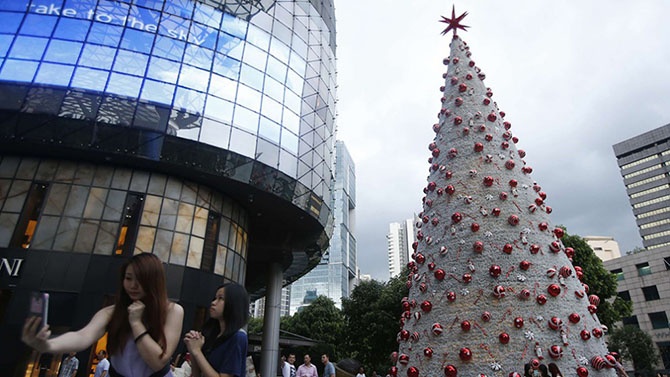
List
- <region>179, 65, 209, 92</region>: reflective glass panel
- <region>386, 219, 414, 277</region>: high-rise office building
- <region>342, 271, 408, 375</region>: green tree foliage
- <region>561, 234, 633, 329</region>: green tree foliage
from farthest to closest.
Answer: <region>386, 219, 414, 277</region>: high-rise office building
<region>342, 271, 408, 375</region>: green tree foliage
<region>561, 234, 633, 329</region>: green tree foliage
<region>179, 65, 209, 92</region>: reflective glass panel

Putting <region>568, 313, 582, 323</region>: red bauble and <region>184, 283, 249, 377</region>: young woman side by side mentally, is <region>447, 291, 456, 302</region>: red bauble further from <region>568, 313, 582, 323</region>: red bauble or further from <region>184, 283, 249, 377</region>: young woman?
<region>184, 283, 249, 377</region>: young woman

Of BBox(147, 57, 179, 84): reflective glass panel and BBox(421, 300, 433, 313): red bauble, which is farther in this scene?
BBox(147, 57, 179, 84): reflective glass panel

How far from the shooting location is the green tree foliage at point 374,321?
22250mm

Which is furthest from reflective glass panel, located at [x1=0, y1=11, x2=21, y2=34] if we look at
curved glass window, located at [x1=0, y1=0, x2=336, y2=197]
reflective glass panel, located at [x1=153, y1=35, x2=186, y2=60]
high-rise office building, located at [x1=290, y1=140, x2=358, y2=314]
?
Result: high-rise office building, located at [x1=290, y1=140, x2=358, y2=314]

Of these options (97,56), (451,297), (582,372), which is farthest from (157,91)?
(582,372)

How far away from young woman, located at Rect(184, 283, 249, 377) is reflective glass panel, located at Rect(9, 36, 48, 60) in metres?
16.2

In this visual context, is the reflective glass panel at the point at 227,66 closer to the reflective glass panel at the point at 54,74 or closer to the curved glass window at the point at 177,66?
the curved glass window at the point at 177,66

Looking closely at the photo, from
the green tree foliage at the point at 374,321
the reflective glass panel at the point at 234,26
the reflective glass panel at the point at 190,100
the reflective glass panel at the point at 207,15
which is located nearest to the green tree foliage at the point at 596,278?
the green tree foliage at the point at 374,321

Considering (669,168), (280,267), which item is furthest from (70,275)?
(669,168)

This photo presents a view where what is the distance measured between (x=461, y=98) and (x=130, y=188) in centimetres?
1307

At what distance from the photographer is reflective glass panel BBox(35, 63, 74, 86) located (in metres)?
13.7

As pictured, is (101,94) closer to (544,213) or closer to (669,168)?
(544,213)

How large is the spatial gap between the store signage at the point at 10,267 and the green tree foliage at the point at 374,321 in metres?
16.9

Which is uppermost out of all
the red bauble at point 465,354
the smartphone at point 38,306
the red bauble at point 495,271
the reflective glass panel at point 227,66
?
the reflective glass panel at point 227,66
